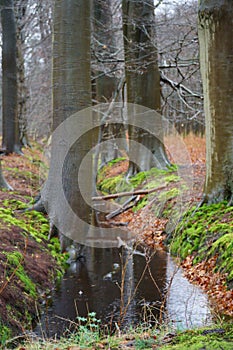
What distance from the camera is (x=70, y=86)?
30.1 feet

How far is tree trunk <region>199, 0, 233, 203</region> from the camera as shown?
8.68 meters

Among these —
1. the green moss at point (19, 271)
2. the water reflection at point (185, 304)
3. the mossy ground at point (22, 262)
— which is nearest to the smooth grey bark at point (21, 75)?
the mossy ground at point (22, 262)

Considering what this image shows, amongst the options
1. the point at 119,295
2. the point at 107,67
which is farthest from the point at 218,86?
the point at 107,67

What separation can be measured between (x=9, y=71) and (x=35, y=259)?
12.4 m

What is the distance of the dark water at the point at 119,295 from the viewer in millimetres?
5883

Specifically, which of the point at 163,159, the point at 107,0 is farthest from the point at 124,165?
the point at 107,0

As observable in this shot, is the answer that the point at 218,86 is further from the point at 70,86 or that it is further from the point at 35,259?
the point at 35,259

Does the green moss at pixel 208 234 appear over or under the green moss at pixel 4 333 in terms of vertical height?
over

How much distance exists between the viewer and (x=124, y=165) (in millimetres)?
18672

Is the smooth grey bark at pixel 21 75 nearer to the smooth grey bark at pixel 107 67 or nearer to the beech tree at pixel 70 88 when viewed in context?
the smooth grey bark at pixel 107 67

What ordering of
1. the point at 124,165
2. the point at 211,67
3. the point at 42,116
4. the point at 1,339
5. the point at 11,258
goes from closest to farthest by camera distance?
the point at 1,339 < the point at 11,258 < the point at 211,67 < the point at 124,165 < the point at 42,116

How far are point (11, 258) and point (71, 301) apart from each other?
1.10m

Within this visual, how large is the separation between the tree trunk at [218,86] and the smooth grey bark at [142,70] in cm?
492

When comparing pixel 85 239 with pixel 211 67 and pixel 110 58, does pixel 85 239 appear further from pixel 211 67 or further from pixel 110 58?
pixel 110 58
